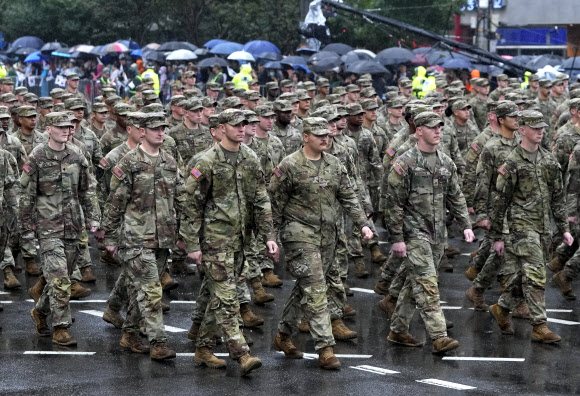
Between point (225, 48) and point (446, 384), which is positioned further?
point (225, 48)

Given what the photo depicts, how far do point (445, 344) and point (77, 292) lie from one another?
4934 millimetres

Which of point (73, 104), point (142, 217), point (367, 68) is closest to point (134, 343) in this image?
point (142, 217)

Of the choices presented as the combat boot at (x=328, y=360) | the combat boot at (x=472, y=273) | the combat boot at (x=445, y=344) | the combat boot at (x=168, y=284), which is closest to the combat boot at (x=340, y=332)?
the combat boot at (x=445, y=344)

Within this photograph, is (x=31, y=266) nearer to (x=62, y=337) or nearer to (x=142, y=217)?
(x=62, y=337)

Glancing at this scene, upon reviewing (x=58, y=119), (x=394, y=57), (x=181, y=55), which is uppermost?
(x=394, y=57)

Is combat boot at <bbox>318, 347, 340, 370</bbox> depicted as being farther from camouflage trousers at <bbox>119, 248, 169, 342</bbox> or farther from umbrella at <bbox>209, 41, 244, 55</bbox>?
umbrella at <bbox>209, 41, 244, 55</bbox>

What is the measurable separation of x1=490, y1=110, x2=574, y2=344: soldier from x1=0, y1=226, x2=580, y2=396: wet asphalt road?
26.6 inches

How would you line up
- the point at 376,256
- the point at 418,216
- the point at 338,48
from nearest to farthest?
the point at 418,216, the point at 376,256, the point at 338,48

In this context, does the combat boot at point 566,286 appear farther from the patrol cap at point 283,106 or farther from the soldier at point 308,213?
the soldier at point 308,213

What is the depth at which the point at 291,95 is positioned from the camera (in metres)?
17.8

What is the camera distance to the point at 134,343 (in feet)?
37.7

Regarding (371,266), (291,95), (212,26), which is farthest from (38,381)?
(212,26)

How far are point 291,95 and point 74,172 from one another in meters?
6.07

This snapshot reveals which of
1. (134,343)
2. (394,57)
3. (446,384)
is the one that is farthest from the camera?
(394,57)
